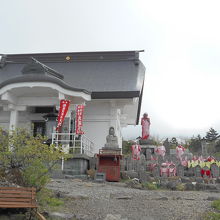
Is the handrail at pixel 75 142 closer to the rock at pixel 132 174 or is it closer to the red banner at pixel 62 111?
the red banner at pixel 62 111

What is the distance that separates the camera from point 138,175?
1305cm

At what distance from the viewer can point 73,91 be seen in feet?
52.1

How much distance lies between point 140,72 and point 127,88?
3.78 meters

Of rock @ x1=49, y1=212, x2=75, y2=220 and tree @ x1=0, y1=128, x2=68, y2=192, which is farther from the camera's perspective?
tree @ x1=0, y1=128, x2=68, y2=192

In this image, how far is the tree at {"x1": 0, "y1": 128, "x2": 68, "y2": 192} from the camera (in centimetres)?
655

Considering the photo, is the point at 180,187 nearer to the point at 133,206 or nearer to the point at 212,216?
the point at 133,206

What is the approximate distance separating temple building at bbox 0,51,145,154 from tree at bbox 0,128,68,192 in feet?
23.0

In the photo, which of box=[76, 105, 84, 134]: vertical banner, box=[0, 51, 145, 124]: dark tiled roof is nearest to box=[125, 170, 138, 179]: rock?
box=[76, 105, 84, 134]: vertical banner

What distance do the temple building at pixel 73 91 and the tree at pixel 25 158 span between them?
23.0 feet

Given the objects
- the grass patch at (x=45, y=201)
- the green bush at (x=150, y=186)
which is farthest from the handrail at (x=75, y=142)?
the grass patch at (x=45, y=201)

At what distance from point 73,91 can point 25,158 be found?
30.9 ft

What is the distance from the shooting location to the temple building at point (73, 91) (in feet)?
52.5

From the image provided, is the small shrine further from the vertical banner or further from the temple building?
the vertical banner

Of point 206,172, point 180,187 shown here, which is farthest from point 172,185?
point 206,172
